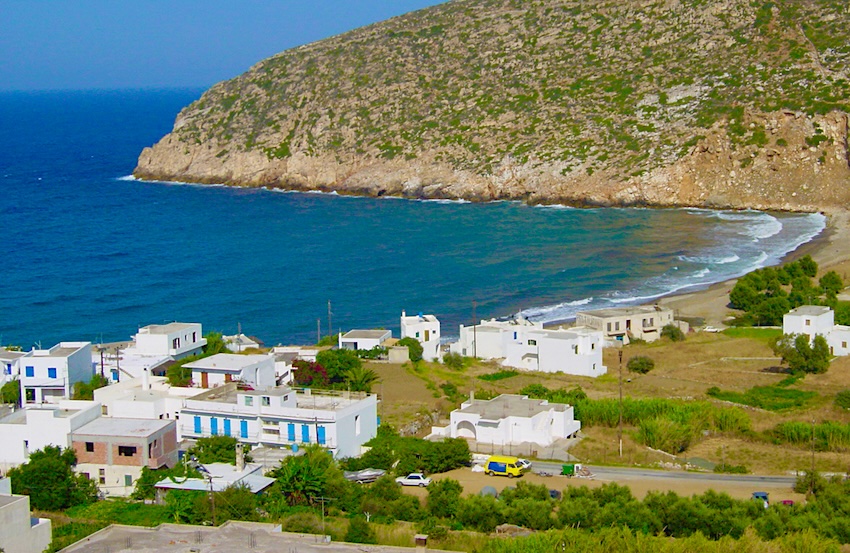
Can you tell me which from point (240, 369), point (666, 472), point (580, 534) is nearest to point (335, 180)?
point (240, 369)

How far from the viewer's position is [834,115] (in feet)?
304

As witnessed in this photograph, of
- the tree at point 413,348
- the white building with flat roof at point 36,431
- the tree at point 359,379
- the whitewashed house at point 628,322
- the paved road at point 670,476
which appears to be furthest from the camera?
the whitewashed house at point 628,322

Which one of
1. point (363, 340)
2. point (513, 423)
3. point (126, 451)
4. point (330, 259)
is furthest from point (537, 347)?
point (330, 259)

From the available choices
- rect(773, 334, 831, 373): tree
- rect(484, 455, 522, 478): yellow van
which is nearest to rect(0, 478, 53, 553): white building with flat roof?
rect(484, 455, 522, 478): yellow van

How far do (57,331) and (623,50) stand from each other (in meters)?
63.2

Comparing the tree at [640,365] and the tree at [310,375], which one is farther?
the tree at [640,365]

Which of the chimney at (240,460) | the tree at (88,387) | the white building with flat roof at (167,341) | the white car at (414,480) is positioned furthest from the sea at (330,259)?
the white car at (414,480)

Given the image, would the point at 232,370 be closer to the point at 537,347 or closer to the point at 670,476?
the point at 537,347

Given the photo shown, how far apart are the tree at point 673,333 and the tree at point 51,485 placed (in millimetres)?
26939

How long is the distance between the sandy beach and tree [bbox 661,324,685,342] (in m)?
3.09

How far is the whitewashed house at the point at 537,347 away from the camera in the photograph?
4712cm

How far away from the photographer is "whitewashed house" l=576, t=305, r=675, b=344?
5331cm

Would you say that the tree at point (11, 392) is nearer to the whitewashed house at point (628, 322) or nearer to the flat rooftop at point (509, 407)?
the flat rooftop at point (509, 407)

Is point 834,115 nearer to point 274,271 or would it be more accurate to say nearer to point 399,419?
point 274,271
